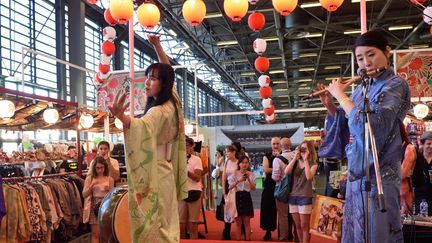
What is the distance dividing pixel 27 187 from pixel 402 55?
5609 mm

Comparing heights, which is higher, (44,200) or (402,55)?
(402,55)

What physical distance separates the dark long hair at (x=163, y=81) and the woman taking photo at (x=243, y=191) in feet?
12.2

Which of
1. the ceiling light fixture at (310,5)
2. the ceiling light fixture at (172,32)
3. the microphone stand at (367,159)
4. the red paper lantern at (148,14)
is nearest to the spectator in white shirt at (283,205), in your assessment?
the red paper lantern at (148,14)

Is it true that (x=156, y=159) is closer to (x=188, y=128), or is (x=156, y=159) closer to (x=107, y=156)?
(x=107, y=156)

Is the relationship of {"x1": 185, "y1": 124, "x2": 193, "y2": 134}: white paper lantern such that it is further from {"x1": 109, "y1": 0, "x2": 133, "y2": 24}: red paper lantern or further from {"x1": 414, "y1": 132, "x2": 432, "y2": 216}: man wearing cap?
{"x1": 414, "y1": 132, "x2": 432, "y2": 216}: man wearing cap

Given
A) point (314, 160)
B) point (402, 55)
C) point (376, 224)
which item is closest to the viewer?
point (376, 224)

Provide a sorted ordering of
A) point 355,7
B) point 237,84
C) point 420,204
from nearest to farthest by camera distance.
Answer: point 420,204
point 355,7
point 237,84

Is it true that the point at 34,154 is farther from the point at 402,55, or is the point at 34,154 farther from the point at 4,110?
the point at 402,55

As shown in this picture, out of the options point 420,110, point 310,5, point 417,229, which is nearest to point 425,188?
point 417,229

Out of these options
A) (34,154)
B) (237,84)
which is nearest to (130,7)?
(34,154)

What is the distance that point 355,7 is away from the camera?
40.8ft

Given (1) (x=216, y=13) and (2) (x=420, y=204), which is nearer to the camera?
(2) (x=420, y=204)

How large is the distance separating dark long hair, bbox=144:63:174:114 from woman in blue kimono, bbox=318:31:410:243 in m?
0.86

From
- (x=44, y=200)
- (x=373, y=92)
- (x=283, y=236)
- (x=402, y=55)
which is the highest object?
(x=402, y=55)
